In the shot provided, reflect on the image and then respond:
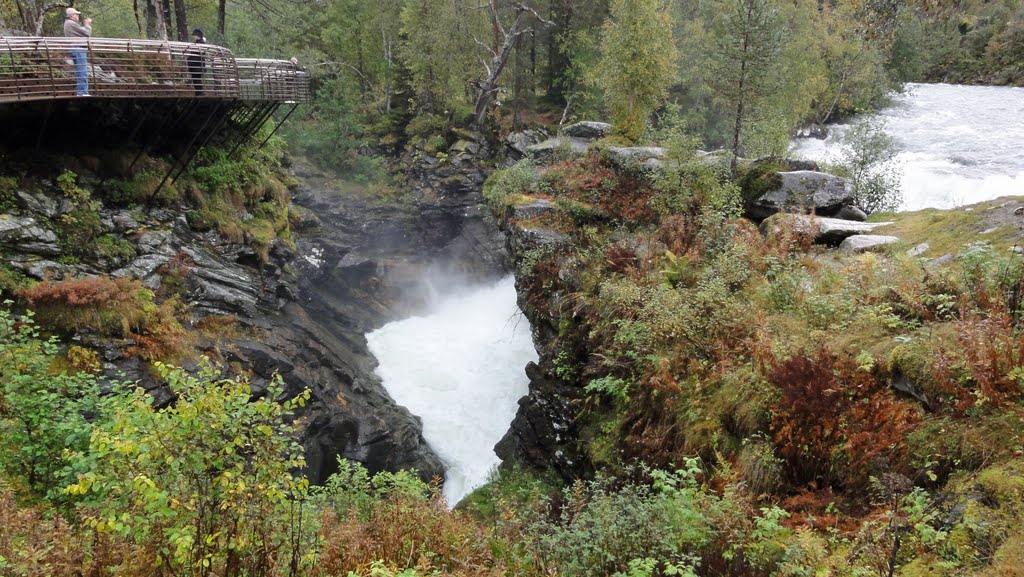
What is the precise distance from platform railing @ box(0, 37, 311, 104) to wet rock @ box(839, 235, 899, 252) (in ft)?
51.3

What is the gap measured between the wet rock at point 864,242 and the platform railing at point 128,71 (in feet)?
51.3

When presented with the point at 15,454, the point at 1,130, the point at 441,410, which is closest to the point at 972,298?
the point at 15,454

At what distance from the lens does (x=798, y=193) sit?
13.2 m

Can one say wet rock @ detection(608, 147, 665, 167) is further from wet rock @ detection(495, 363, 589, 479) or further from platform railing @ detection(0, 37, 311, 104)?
platform railing @ detection(0, 37, 311, 104)

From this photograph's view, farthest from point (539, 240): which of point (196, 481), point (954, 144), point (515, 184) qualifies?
point (954, 144)

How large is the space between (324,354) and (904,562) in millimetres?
14795

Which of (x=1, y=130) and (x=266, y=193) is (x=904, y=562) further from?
(x=266, y=193)

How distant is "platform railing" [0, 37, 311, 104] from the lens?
11391 millimetres

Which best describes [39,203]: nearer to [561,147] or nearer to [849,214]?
[561,147]

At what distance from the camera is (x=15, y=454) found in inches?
261

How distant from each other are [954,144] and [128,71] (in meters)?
31.5

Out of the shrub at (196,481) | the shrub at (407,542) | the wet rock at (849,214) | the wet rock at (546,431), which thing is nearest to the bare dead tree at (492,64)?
the wet rock at (849,214)

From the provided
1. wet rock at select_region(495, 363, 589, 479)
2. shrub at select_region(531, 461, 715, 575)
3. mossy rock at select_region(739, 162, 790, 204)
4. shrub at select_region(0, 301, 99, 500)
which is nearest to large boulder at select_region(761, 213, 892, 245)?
mossy rock at select_region(739, 162, 790, 204)

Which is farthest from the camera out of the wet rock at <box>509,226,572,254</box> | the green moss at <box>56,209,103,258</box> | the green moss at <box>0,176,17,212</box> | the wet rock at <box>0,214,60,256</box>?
the wet rock at <box>509,226,572,254</box>
